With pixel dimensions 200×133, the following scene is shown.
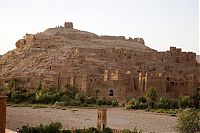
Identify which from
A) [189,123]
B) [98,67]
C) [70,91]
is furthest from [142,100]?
[189,123]

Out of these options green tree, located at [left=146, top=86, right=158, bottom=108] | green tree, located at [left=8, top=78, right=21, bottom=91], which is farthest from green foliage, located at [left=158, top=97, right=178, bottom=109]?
green tree, located at [left=8, top=78, right=21, bottom=91]

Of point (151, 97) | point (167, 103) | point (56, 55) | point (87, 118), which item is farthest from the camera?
point (56, 55)

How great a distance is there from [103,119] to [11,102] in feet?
44.7

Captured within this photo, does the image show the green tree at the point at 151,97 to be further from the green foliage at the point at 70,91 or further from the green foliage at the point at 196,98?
the green foliage at the point at 70,91

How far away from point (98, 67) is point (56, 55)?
664 centimetres

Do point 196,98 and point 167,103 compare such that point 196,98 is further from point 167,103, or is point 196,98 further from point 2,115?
point 2,115

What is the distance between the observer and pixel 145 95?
3158cm

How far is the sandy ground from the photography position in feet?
68.9

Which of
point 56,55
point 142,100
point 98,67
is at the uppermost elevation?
point 56,55

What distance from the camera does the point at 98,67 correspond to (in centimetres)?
3928

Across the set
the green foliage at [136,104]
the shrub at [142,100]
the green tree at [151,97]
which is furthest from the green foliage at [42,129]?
the shrub at [142,100]

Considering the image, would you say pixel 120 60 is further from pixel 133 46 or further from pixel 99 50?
pixel 133 46

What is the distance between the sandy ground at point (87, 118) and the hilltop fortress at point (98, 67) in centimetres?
456

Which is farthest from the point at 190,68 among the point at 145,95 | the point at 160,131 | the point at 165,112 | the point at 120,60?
the point at 160,131
